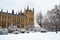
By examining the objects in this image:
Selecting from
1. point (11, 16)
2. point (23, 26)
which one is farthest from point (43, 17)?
point (11, 16)

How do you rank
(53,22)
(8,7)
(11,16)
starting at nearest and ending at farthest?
(8,7), (11,16), (53,22)

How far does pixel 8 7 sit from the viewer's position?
3523 millimetres

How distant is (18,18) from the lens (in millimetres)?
3941

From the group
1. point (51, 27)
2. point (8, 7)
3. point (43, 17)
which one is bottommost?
point (51, 27)

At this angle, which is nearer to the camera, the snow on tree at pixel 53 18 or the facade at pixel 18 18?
the facade at pixel 18 18

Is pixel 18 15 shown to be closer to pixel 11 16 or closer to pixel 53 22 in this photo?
pixel 11 16

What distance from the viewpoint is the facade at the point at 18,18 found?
11.9 ft

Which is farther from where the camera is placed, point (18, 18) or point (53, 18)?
point (53, 18)

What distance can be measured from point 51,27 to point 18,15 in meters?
1.00

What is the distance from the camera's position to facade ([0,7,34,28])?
11.9 ft

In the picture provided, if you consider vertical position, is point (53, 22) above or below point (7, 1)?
below

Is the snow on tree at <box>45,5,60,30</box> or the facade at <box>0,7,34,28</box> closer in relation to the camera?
the facade at <box>0,7,34,28</box>

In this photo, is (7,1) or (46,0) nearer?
(7,1)

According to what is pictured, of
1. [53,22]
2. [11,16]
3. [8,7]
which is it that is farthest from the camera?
[53,22]
